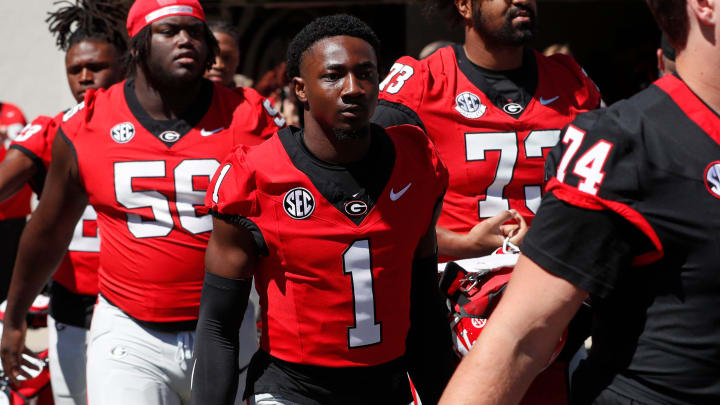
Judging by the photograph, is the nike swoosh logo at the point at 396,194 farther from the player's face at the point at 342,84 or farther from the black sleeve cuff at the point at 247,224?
the black sleeve cuff at the point at 247,224

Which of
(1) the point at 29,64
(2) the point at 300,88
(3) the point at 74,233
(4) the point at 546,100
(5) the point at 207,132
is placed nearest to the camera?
(2) the point at 300,88

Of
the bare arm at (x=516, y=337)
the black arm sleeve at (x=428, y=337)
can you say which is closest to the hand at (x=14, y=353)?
the black arm sleeve at (x=428, y=337)

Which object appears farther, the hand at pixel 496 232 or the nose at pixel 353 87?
the hand at pixel 496 232

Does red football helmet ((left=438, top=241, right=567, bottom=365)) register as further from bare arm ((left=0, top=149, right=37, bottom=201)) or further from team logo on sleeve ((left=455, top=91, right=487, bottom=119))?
bare arm ((left=0, top=149, right=37, bottom=201))

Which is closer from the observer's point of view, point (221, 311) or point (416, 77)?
Answer: point (221, 311)

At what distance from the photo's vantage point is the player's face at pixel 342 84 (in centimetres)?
301

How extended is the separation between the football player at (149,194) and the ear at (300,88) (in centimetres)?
86

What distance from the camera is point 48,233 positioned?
4129 millimetres

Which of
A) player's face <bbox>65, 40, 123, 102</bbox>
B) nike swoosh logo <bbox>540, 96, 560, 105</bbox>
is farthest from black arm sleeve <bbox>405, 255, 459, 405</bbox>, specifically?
player's face <bbox>65, 40, 123, 102</bbox>

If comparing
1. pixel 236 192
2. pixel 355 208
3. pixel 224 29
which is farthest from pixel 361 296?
pixel 224 29

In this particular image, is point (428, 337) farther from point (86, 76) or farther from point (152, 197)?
point (86, 76)

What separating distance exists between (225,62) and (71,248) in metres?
1.94

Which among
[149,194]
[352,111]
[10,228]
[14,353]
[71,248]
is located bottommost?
[10,228]

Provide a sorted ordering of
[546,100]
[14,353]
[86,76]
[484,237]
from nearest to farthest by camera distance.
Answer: [484,237], [546,100], [14,353], [86,76]
